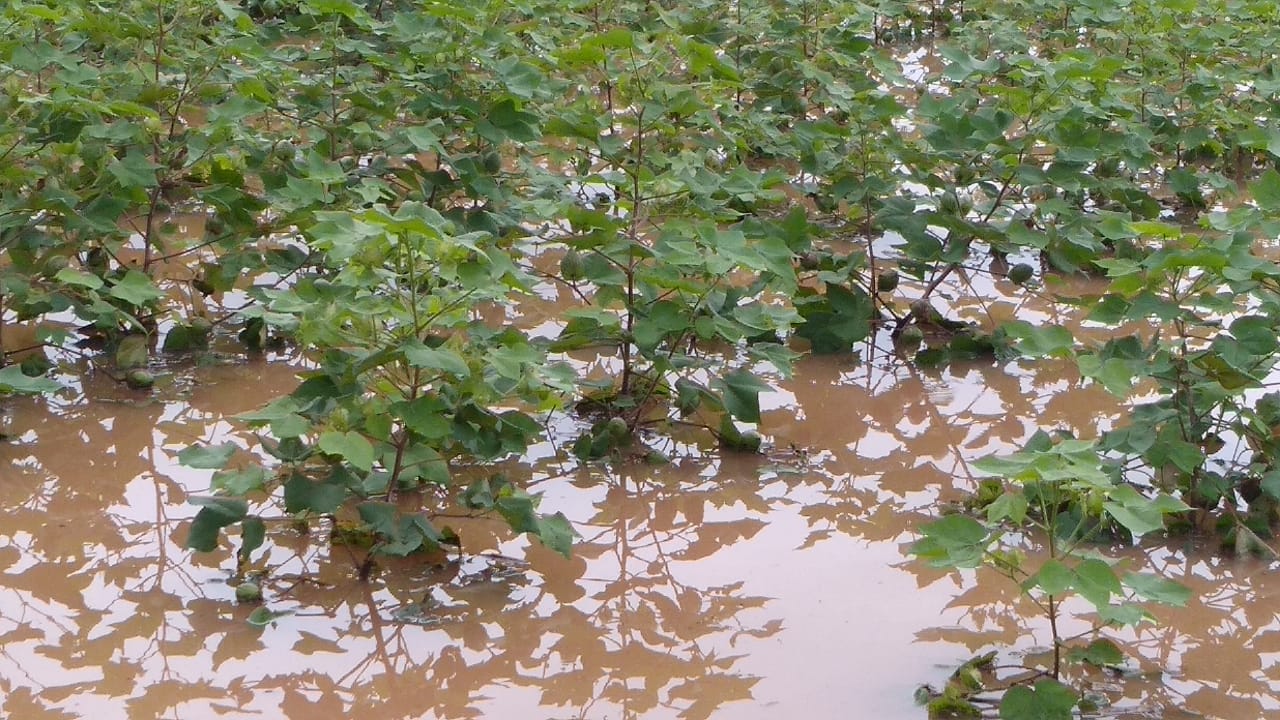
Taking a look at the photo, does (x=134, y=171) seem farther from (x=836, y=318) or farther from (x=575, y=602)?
(x=836, y=318)

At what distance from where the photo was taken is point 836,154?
483cm

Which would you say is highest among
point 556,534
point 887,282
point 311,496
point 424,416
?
point 424,416

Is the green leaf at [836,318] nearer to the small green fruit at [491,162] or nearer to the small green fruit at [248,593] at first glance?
the small green fruit at [491,162]

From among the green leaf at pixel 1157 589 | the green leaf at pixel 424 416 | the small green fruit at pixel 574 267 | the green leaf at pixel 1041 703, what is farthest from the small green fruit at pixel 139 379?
the green leaf at pixel 1157 589

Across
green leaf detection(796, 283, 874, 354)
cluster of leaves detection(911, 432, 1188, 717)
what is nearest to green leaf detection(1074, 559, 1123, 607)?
cluster of leaves detection(911, 432, 1188, 717)

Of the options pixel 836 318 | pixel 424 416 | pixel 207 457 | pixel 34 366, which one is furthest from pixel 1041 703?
pixel 34 366

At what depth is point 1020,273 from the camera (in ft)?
15.4

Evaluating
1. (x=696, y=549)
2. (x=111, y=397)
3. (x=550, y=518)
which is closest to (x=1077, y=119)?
(x=696, y=549)

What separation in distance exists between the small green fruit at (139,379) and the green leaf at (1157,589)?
246cm

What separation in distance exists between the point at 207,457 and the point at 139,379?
3.51 ft

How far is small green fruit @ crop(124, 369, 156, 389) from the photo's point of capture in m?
3.79

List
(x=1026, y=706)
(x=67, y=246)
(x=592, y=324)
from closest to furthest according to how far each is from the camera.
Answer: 1. (x=1026, y=706)
2. (x=592, y=324)
3. (x=67, y=246)

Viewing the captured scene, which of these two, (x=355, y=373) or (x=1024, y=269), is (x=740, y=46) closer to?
(x=1024, y=269)

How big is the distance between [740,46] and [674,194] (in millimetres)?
2742
